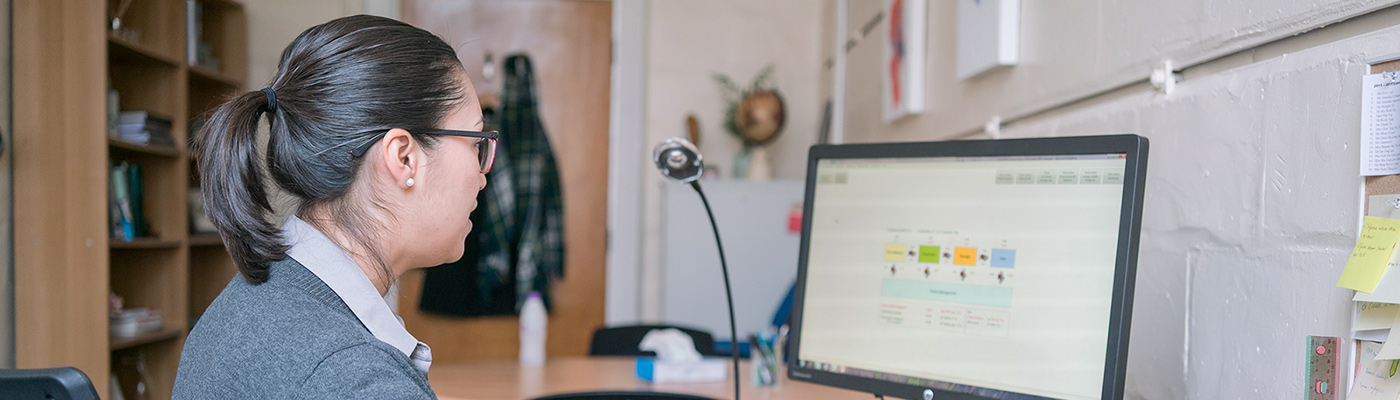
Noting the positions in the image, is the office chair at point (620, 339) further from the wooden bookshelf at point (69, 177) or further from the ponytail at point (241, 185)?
the ponytail at point (241, 185)

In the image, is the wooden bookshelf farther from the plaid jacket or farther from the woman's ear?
the woman's ear

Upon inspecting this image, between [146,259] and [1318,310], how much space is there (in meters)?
3.52

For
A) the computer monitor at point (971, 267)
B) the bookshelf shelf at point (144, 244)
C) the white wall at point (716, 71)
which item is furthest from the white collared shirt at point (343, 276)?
the white wall at point (716, 71)

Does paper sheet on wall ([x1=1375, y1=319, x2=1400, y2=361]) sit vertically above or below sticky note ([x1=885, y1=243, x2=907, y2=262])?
below

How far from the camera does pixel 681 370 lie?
71.3 inches

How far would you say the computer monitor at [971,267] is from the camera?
933mm

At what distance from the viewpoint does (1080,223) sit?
3.15ft

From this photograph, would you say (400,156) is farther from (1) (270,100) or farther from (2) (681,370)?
(2) (681,370)

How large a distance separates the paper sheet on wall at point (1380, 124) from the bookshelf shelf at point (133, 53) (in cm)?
300

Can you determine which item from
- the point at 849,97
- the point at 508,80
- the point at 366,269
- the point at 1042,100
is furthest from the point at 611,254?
the point at 366,269

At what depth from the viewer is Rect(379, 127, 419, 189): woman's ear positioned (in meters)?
0.85

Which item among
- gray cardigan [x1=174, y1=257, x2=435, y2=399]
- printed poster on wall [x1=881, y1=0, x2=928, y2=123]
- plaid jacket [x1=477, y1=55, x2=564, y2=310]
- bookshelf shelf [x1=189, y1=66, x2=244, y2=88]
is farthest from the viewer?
plaid jacket [x1=477, y1=55, x2=564, y2=310]

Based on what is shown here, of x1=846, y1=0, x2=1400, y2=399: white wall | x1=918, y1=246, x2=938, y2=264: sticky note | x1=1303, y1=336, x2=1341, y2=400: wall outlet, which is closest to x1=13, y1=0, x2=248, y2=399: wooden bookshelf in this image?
x1=918, y1=246, x2=938, y2=264: sticky note

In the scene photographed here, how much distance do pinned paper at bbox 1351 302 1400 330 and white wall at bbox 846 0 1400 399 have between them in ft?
0.11
